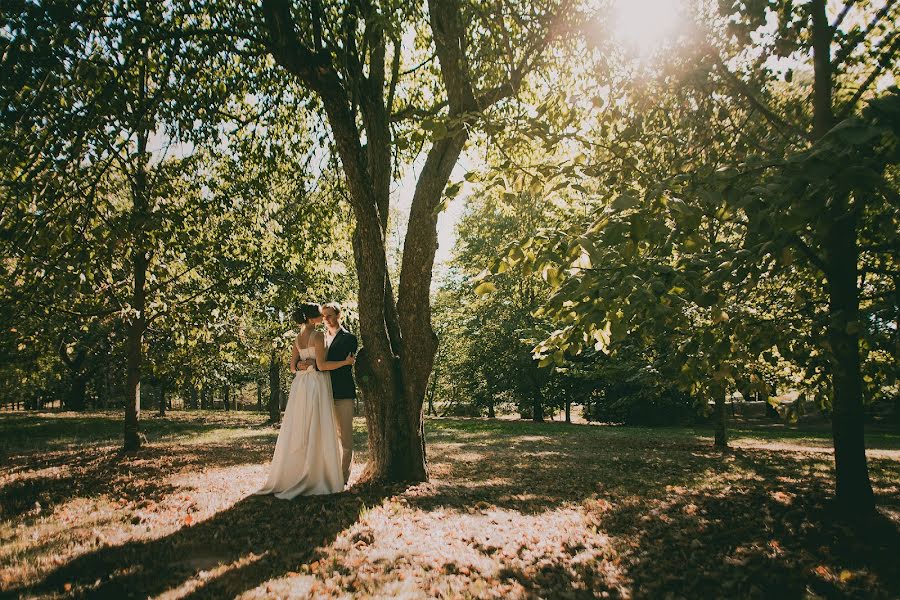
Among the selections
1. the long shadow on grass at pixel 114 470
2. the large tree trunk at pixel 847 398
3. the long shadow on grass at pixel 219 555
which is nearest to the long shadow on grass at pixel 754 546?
the large tree trunk at pixel 847 398

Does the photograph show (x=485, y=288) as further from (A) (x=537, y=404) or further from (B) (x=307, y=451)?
(A) (x=537, y=404)

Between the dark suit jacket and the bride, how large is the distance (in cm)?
17

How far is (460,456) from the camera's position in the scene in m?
12.1

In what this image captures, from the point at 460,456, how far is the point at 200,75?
370 inches

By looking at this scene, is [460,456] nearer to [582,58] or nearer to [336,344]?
[336,344]

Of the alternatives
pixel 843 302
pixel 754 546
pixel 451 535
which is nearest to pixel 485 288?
pixel 451 535

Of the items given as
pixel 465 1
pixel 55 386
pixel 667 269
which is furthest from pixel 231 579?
pixel 55 386

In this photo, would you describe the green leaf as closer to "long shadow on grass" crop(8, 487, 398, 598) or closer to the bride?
"long shadow on grass" crop(8, 487, 398, 598)

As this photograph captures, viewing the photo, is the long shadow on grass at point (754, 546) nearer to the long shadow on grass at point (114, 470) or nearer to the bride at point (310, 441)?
the bride at point (310, 441)

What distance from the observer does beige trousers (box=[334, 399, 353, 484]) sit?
25.0 ft

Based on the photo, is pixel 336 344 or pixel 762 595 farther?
pixel 336 344

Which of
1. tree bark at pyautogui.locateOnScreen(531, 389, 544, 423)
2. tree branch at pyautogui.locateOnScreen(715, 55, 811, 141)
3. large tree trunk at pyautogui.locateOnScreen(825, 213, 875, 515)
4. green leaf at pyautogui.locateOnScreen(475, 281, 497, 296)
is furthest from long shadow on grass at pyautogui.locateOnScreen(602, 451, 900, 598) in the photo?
tree bark at pyautogui.locateOnScreen(531, 389, 544, 423)

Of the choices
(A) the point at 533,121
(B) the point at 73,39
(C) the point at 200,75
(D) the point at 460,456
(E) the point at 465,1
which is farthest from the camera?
(D) the point at 460,456

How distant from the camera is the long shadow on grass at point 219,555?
159 inches
